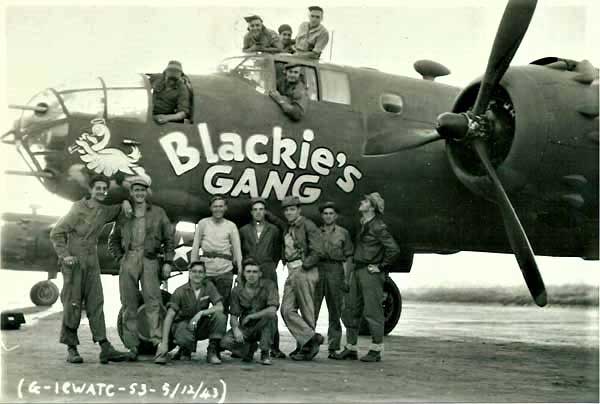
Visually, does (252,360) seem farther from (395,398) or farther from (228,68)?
(228,68)

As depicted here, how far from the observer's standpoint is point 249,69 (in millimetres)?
10555

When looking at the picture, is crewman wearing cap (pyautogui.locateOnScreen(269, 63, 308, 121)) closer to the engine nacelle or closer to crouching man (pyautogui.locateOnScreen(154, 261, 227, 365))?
the engine nacelle

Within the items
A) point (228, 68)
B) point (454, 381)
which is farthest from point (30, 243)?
point (454, 381)

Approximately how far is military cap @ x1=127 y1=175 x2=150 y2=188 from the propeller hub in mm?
3720

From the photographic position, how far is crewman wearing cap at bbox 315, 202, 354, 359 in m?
9.60

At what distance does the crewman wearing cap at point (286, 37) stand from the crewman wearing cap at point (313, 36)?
0.23 m

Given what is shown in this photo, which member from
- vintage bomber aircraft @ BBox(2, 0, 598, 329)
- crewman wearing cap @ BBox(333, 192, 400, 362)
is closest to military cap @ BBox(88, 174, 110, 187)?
vintage bomber aircraft @ BBox(2, 0, 598, 329)

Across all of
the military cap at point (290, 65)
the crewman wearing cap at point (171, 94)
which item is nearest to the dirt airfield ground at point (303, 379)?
the crewman wearing cap at point (171, 94)

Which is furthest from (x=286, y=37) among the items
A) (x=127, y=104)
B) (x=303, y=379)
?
(x=303, y=379)

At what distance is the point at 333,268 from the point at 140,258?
7.77 feet

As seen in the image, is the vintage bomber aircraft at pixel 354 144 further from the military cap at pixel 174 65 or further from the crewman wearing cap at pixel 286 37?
the crewman wearing cap at pixel 286 37

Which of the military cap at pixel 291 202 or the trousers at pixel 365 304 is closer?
the trousers at pixel 365 304

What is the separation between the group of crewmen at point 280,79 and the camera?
32.0ft

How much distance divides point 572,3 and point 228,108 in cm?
445
